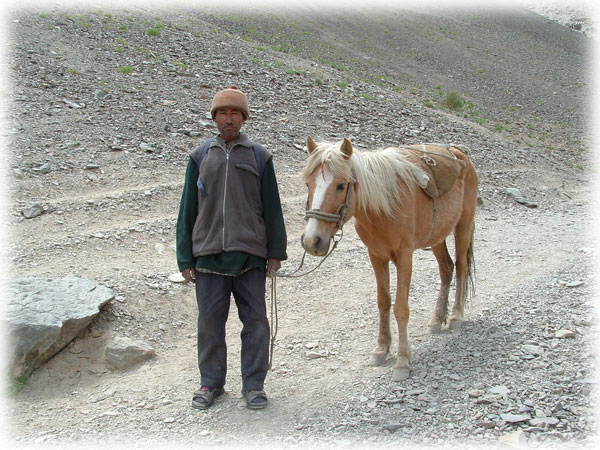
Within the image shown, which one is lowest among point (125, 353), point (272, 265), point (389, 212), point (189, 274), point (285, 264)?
point (285, 264)

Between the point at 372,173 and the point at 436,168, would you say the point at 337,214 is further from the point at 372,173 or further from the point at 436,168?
the point at 436,168

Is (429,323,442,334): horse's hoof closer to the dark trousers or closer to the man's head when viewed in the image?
the dark trousers

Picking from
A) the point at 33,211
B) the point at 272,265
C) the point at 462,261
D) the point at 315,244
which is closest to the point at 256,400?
the point at 272,265

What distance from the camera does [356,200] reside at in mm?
4348

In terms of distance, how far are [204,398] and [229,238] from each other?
1.41 metres

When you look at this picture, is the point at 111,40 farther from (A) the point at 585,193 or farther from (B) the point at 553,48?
(B) the point at 553,48

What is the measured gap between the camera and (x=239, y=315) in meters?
4.30

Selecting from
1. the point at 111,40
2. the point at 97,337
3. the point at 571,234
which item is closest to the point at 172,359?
the point at 97,337

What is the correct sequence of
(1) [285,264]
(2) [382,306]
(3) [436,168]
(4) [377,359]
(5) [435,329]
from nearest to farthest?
(4) [377,359] < (2) [382,306] < (3) [436,168] < (5) [435,329] < (1) [285,264]

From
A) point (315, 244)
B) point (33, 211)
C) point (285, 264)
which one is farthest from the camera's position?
point (33, 211)

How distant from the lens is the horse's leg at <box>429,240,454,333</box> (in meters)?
5.82

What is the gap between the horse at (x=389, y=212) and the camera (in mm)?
4070

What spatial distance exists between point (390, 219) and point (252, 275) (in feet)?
4.45

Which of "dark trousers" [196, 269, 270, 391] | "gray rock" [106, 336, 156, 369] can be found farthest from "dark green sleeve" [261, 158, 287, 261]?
"gray rock" [106, 336, 156, 369]
